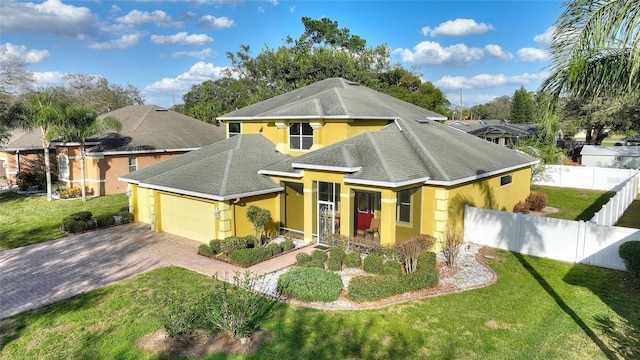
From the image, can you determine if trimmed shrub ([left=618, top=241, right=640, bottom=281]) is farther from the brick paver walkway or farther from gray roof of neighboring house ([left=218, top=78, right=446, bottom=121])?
gray roof of neighboring house ([left=218, top=78, right=446, bottom=121])

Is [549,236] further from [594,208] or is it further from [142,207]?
[142,207]

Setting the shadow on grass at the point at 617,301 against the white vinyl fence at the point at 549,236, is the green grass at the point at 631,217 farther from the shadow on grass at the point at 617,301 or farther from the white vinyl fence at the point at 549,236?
the shadow on grass at the point at 617,301

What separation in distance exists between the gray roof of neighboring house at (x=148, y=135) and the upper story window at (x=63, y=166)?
1.23 metres

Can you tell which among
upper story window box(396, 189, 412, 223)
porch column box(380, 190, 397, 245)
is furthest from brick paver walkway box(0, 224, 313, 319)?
upper story window box(396, 189, 412, 223)

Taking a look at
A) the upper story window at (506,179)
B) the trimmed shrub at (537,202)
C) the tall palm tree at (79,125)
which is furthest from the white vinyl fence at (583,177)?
the tall palm tree at (79,125)

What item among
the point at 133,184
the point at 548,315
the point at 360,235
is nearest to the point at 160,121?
the point at 133,184

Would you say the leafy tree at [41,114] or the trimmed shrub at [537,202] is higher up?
the leafy tree at [41,114]

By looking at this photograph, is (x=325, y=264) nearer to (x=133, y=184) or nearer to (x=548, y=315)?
(x=548, y=315)

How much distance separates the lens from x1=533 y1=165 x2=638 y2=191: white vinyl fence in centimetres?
2698

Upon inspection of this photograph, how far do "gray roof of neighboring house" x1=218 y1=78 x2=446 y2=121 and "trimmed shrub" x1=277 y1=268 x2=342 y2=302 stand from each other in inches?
323

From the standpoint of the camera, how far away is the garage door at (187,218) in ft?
54.2

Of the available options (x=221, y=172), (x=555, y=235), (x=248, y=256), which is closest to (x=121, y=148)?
(x=221, y=172)

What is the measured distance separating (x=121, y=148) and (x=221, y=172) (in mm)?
14685

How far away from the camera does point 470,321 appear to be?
9688 millimetres
